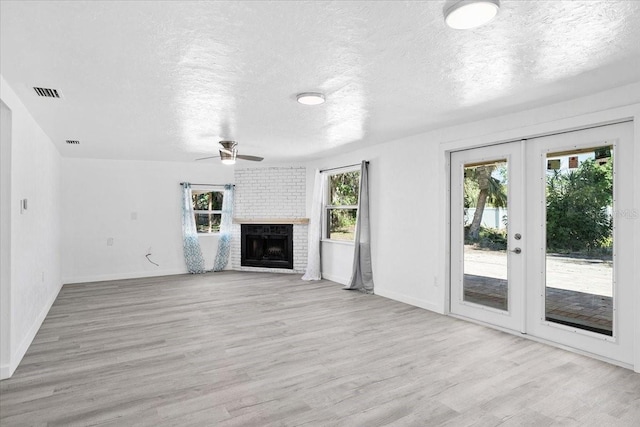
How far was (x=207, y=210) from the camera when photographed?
26.6 feet

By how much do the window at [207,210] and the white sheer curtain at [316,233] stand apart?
7.30ft

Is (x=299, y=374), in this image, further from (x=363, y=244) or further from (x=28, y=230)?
(x=363, y=244)

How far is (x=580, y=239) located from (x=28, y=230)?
17.2ft

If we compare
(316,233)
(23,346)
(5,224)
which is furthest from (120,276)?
(5,224)

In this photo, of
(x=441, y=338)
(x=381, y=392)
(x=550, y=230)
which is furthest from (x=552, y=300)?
(x=381, y=392)

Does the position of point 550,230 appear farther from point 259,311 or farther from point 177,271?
point 177,271

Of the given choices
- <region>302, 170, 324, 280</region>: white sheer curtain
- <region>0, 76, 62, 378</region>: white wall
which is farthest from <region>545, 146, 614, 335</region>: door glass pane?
<region>0, 76, 62, 378</region>: white wall

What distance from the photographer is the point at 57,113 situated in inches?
149

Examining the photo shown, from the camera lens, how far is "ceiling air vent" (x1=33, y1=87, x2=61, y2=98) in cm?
304

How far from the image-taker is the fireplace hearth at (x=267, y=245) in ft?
25.6

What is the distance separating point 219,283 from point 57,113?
3736 mm

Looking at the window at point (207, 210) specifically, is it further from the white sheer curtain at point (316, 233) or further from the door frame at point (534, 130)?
the door frame at point (534, 130)

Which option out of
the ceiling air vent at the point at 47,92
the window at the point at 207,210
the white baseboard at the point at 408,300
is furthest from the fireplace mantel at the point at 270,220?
the ceiling air vent at the point at 47,92

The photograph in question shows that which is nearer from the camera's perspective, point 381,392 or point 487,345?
point 381,392
